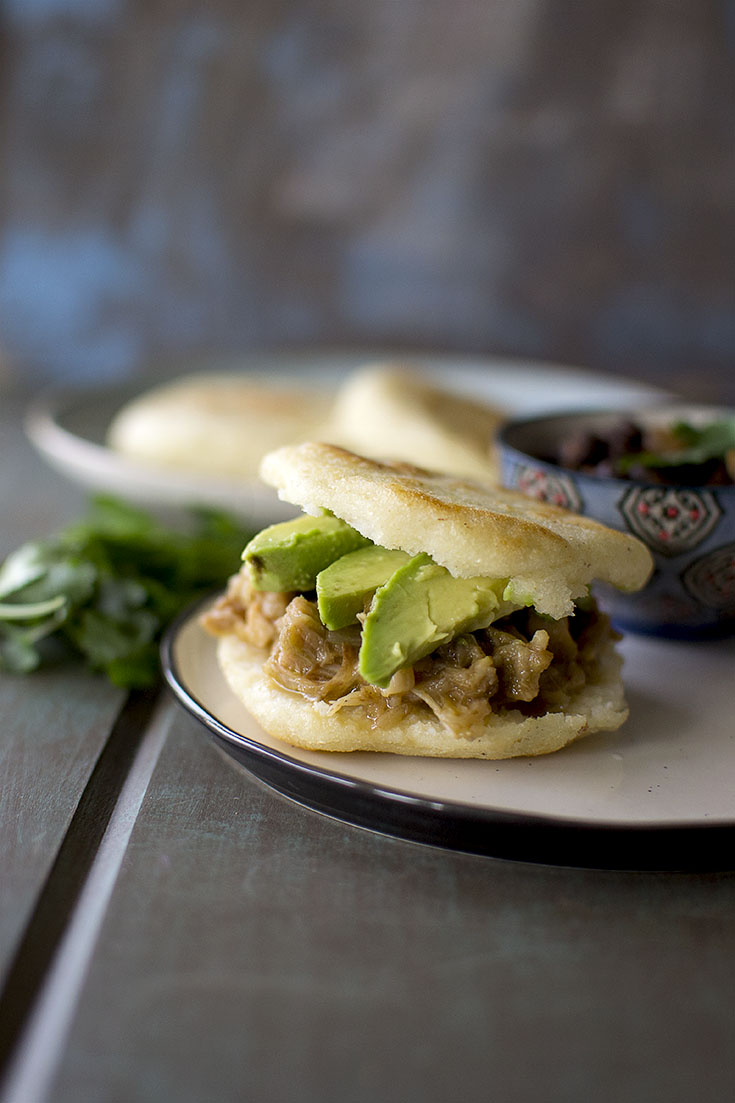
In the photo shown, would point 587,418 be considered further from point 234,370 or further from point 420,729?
point 234,370

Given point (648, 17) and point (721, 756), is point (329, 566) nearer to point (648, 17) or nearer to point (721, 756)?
point (721, 756)

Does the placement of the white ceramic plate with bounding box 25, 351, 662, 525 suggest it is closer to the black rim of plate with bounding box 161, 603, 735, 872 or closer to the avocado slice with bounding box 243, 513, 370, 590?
the avocado slice with bounding box 243, 513, 370, 590

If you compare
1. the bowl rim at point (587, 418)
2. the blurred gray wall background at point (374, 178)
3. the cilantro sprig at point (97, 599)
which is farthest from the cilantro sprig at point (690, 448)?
the blurred gray wall background at point (374, 178)

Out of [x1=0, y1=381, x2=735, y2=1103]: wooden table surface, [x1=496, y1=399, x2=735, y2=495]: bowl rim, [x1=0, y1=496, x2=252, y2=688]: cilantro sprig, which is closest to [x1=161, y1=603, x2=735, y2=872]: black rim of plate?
[x1=0, y1=381, x2=735, y2=1103]: wooden table surface

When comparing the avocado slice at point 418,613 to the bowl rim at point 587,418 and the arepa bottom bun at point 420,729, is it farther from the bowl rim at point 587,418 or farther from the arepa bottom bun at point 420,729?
the bowl rim at point 587,418

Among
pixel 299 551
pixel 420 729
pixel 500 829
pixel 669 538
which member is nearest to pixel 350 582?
pixel 299 551

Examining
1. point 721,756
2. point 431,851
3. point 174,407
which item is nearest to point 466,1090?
point 431,851
